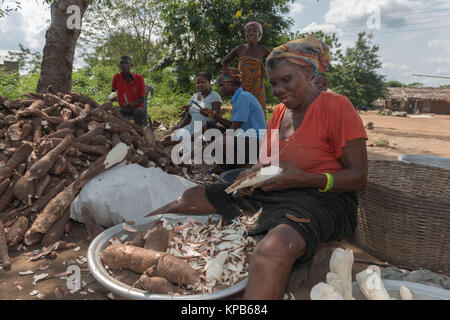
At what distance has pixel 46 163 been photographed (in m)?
2.27

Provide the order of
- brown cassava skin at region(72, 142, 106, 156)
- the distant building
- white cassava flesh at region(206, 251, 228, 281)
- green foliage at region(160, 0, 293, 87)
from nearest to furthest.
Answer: white cassava flesh at region(206, 251, 228, 281)
brown cassava skin at region(72, 142, 106, 156)
green foliage at region(160, 0, 293, 87)
the distant building

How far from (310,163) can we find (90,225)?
154cm

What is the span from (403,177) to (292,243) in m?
1.77

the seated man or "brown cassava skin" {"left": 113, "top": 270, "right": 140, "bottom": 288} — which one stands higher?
the seated man

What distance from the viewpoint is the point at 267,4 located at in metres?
10.5

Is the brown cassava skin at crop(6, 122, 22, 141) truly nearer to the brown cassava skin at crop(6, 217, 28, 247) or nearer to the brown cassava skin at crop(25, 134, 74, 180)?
the brown cassava skin at crop(25, 134, 74, 180)

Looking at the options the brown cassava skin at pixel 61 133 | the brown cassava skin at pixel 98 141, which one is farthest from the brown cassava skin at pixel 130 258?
the brown cassava skin at pixel 61 133

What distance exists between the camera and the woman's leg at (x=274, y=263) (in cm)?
112

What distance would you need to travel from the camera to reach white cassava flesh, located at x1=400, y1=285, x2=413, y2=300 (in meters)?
1.14

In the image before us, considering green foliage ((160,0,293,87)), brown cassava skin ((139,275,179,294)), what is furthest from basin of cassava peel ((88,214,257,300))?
green foliage ((160,0,293,87))

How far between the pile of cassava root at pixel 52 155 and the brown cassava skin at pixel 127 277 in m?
0.82

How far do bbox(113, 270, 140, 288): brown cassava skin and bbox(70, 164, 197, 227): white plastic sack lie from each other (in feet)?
2.10

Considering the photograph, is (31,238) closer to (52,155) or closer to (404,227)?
(52,155)
